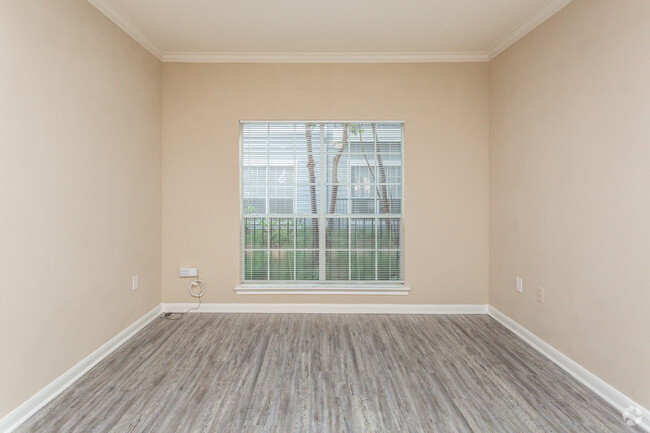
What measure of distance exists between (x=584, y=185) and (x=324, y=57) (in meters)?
2.66

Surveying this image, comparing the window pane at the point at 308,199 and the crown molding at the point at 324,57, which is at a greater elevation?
the crown molding at the point at 324,57

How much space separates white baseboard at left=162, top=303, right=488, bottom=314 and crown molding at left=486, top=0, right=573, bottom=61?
2.68 m

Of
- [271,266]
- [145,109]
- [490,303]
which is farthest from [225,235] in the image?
[490,303]

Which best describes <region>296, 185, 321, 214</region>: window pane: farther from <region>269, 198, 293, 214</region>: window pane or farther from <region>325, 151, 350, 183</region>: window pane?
<region>325, 151, 350, 183</region>: window pane

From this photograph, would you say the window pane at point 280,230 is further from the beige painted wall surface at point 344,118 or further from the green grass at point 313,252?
the beige painted wall surface at point 344,118

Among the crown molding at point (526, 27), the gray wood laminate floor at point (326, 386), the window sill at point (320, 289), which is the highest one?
the crown molding at point (526, 27)

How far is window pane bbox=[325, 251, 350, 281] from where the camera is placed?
12.3 feet

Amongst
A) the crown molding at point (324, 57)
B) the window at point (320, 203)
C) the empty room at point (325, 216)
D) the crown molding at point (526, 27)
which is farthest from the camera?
the window at point (320, 203)

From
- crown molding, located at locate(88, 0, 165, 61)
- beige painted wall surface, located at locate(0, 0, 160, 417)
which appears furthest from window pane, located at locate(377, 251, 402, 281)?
crown molding, located at locate(88, 0, 165, 61)

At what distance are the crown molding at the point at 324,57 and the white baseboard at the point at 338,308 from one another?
2.66 meters

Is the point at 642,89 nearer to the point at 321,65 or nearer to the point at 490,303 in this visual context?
the point at 490,303

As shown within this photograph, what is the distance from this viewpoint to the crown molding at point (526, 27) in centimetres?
255

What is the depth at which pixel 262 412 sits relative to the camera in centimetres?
195

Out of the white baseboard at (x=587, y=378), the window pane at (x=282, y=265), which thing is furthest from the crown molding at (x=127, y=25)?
the white baseboard at (x=587, y=378)
